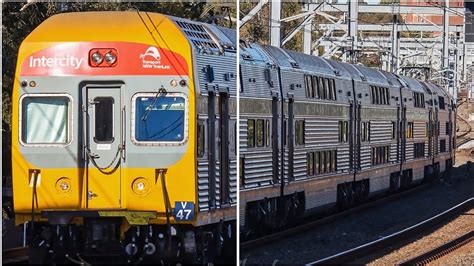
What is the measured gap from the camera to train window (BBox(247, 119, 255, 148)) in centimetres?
1495

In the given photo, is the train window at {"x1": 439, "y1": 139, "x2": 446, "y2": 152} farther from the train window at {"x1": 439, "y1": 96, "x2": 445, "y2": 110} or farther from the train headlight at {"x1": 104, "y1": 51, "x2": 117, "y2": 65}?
the train headlight at {"x1": 104, "y1": 51, "x2": 117, "y2": 65}

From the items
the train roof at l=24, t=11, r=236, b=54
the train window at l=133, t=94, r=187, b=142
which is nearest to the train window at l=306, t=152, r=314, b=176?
the train roof at l=24, t=11, r=236, b=54

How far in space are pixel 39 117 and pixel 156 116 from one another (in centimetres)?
133

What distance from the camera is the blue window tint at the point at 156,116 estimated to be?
11875 mm

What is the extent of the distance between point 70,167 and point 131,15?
6.51ft

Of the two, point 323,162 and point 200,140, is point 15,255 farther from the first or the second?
point 323,162

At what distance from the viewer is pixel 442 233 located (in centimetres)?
2091

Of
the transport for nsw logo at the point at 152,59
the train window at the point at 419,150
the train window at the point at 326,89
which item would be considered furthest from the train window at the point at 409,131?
the transport for nsw logo at the point at 152,59

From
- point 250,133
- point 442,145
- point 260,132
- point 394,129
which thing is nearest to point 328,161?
point 260,132

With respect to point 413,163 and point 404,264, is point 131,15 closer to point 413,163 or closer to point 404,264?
point 404,264

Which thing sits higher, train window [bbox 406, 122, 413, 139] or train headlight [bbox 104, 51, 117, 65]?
train headlight [bbox 104, 51, 117, 65]

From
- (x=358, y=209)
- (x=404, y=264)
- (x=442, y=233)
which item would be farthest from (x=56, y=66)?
(x=358, y=209)

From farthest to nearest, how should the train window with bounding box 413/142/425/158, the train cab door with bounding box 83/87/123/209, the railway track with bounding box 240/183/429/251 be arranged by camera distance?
the train window with bounding box 413/142/425/158 → the railway track with bounding box 240/183/429/251 → the train cab door with bounding box 83/87/123/209

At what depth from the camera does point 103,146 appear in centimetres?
1195
